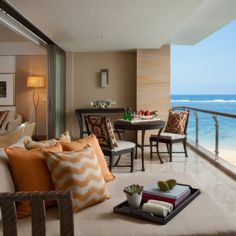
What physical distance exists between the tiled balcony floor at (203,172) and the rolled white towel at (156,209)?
1.27 m

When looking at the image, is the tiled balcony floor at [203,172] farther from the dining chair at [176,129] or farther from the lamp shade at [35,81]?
the lamp shade at [35,81]

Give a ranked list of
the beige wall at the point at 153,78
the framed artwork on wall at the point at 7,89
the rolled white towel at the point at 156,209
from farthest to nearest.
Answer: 1. the framed artwork on wall at the point at 7,89
2. the beige wall at the point at 153,78
3. the rolled white towel at the point at 156,209

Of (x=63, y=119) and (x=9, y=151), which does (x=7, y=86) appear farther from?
(x=9, y=151)

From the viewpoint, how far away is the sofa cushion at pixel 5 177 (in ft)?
5.27

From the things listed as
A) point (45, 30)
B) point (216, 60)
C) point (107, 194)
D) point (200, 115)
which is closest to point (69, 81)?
point (45, 30)

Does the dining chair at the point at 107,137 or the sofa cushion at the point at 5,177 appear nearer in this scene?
the sofa cushion at the point at 5,177

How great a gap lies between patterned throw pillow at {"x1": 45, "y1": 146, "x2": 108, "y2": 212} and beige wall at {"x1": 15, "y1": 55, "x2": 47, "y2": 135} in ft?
18.8

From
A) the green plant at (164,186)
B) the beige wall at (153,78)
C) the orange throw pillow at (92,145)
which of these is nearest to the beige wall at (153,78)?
the beige wall at (153,78)

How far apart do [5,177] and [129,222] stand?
2.43 feet

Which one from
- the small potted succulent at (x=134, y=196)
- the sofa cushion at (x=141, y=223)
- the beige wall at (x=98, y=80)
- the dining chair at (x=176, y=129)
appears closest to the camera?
the sofa cushion at (x=141, y=223)

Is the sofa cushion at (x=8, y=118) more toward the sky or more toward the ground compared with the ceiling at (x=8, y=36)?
more toward the ground

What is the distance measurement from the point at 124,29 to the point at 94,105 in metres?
2.51

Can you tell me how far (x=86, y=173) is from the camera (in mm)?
1757

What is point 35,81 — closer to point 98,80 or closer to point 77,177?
point 98,80
